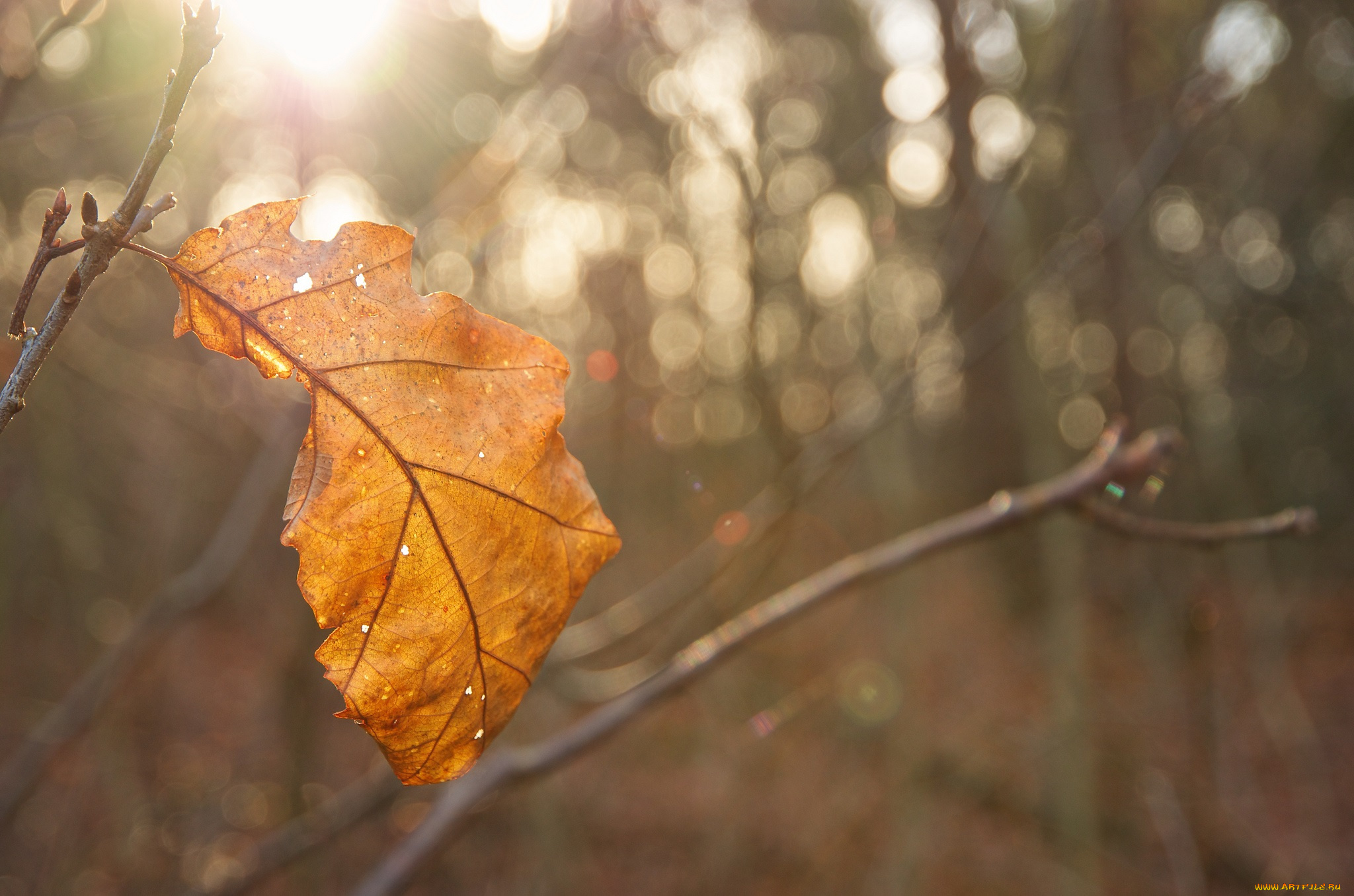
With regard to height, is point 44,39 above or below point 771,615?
above

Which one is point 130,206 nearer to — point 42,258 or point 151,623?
point 42,258

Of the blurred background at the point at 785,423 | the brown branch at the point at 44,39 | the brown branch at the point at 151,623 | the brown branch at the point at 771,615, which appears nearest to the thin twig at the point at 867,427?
the blurred background at the point at 785,423

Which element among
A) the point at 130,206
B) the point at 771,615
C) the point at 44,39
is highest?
the point at 44,39

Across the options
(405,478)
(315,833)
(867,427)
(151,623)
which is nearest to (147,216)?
(405,478)

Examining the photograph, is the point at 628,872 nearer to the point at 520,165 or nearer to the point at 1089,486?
the point at 520,165

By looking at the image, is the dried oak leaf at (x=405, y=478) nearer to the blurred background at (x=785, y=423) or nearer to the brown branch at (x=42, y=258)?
the brown branch at (x=42, y=258)

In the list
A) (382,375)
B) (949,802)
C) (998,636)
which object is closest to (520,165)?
(382,375)

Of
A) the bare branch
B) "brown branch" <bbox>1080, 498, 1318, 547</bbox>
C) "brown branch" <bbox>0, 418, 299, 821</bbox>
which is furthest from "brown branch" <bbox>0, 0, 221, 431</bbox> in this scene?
"brown branch" <bbox>0, 418, 299, 821</bbox>

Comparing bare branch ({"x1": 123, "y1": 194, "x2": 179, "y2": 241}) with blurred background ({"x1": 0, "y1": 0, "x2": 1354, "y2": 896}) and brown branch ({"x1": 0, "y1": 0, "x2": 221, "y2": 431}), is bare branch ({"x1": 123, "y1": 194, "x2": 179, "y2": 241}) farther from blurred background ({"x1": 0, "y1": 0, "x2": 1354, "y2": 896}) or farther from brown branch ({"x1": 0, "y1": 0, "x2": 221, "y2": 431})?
blurred background ({"x1": 0, "y1": 0, "x2": 1354, "y2": 896})
